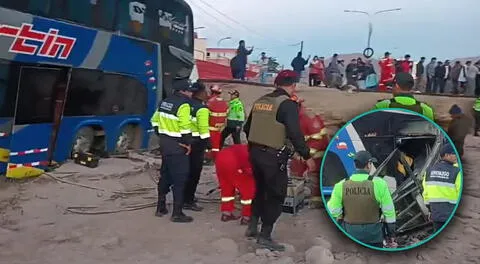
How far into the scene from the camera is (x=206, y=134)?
21.9 feet

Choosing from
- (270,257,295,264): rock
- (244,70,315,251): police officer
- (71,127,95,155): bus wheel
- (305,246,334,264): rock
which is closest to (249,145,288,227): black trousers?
(244,70,315,251): police officer

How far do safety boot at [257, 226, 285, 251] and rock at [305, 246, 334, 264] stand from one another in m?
0.33

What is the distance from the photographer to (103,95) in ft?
33.1

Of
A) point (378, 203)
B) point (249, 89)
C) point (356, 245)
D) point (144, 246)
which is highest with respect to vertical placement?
point (249, 89)

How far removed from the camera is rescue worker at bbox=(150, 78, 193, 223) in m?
6.21

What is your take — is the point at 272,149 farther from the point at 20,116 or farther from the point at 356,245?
the point at 20,116

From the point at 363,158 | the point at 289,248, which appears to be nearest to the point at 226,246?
the point at 289,248

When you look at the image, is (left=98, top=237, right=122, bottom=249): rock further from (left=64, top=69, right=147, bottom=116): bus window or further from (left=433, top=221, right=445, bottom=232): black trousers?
(left=64, top=69, right=147, bottom=116): bus window

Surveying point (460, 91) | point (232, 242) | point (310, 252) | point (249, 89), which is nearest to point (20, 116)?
point (232, 242)

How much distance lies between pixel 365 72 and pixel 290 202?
44.9 feet

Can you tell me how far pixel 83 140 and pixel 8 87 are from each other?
7.04 ft

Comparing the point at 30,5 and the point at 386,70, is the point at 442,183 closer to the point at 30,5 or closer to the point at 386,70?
the point at 30,5

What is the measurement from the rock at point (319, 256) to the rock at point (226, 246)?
70cm

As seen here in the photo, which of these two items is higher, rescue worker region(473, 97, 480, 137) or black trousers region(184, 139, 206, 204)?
rescue worker region(473, 97, 480, 137)
